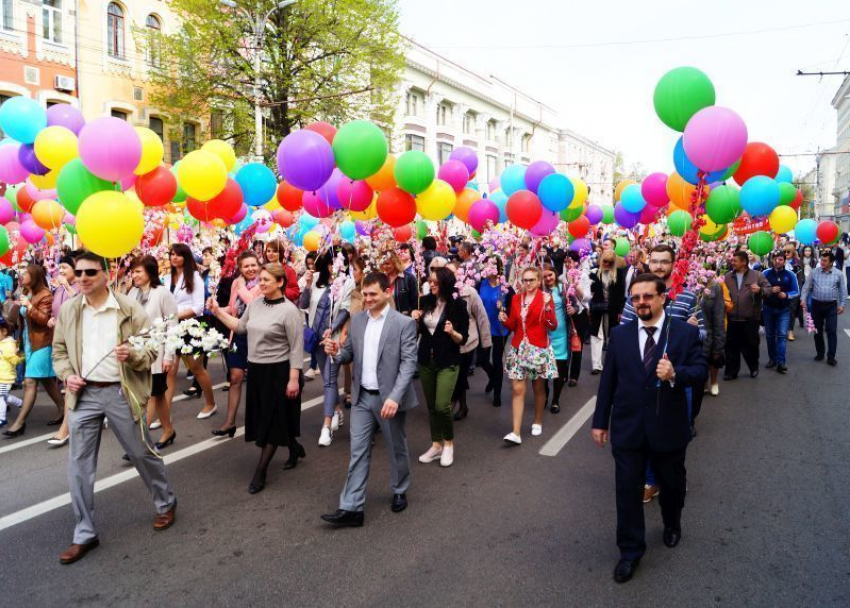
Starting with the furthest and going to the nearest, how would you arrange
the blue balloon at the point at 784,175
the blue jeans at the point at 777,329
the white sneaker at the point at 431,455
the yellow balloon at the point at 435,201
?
1. the blue jeans at the point at 777,329
2. the blue balloon at the point at 784,175
3. the yellow balloon at the point at 435,201
4. the white sneaker at the point at 431,455

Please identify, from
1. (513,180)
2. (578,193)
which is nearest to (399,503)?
(513,180)

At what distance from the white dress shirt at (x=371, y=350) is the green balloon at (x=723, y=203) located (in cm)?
453

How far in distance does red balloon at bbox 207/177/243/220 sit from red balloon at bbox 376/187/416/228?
2103mm

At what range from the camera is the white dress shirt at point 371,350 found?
4.77 m

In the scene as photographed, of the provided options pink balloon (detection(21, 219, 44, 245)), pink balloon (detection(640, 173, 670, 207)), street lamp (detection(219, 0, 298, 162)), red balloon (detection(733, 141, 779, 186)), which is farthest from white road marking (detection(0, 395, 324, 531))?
street lamp (detection(219, 0, 298, 162))

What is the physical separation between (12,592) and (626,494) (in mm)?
3581

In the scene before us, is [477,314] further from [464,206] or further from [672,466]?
[464,206]

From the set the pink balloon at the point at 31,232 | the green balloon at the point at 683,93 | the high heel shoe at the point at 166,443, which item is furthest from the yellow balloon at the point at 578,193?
the pink balloon at the point at 31,232

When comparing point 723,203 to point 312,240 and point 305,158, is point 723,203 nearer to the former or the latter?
point 305,158

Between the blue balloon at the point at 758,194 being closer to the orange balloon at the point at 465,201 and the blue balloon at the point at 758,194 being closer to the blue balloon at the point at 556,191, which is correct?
the blue balloon at the point at 556,191

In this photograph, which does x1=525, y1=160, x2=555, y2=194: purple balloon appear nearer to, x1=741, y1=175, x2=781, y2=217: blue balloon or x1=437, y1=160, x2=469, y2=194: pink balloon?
x1=437, y1=160, x2=469, y2=194: pink balloon

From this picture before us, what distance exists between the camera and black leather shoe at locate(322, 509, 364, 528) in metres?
4.50

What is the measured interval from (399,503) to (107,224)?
316 cm

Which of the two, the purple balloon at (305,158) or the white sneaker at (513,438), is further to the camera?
the purple balloon at (305,158)
